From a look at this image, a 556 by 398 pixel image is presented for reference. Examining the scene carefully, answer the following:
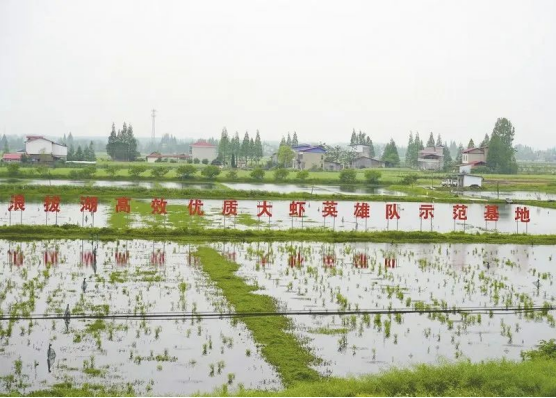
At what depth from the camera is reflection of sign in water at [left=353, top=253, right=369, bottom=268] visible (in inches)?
874

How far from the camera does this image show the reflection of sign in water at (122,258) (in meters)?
21.4

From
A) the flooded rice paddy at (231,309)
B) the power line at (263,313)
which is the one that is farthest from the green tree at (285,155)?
the power line at (263,313)

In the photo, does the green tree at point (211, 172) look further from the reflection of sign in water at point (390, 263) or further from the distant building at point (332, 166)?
the reflection of sign in water at point (390, 263)

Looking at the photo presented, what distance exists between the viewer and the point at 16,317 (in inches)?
571

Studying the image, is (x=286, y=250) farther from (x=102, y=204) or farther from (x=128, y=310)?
(x=102, y=204)

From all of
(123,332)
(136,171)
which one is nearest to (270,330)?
(123,332)

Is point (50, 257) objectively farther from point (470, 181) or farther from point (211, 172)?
point (470, 181)

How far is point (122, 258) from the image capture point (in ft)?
72.6

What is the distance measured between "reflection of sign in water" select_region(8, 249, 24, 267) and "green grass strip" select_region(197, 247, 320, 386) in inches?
247

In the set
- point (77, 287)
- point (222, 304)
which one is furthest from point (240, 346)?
point (77, 287)

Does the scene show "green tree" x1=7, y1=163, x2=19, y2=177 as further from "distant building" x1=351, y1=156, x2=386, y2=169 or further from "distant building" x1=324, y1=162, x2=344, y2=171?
"distant building" x1=351, y1=156, x2=386, y2=169

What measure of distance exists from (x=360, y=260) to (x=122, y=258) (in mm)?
8697

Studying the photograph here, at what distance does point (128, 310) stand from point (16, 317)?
2565mm

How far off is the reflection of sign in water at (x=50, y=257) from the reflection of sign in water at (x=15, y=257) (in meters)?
0.80
